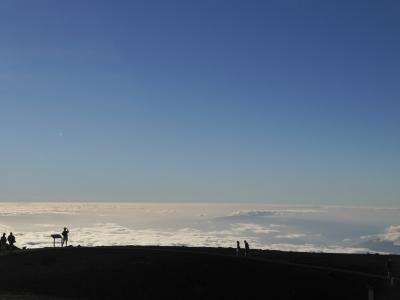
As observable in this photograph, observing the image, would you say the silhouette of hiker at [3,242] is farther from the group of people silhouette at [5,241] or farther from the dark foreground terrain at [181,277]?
the dark foreground terrain at [181,277]

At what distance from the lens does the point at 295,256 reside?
227ft

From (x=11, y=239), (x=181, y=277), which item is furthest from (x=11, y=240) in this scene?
(x=181, y=277)

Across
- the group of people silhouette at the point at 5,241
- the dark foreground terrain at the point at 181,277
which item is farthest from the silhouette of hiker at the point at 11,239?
the dark foreground terrain at the point at 181,277

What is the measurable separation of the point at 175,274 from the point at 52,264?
47.4ft

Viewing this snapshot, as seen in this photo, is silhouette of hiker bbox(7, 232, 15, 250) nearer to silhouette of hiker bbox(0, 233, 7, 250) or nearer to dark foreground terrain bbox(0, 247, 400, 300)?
silhouette of hiker bbox(0, 233, 7, 250)

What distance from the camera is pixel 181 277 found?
56062 millimetres

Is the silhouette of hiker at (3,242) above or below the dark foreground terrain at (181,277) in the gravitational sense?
above

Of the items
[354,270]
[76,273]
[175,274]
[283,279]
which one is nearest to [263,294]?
[283,279]

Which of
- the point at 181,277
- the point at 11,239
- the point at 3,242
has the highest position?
the point at 11,239

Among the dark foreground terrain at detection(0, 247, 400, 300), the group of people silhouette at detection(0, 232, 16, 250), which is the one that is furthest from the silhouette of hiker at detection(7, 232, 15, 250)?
the dark foreground terrain at detection(0, 247, 400, 300)

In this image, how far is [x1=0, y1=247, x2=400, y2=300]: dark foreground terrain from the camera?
176 ft

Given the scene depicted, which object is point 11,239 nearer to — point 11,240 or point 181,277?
point 11,240

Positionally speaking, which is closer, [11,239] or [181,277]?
[181,277]

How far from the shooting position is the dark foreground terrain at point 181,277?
176 feet
